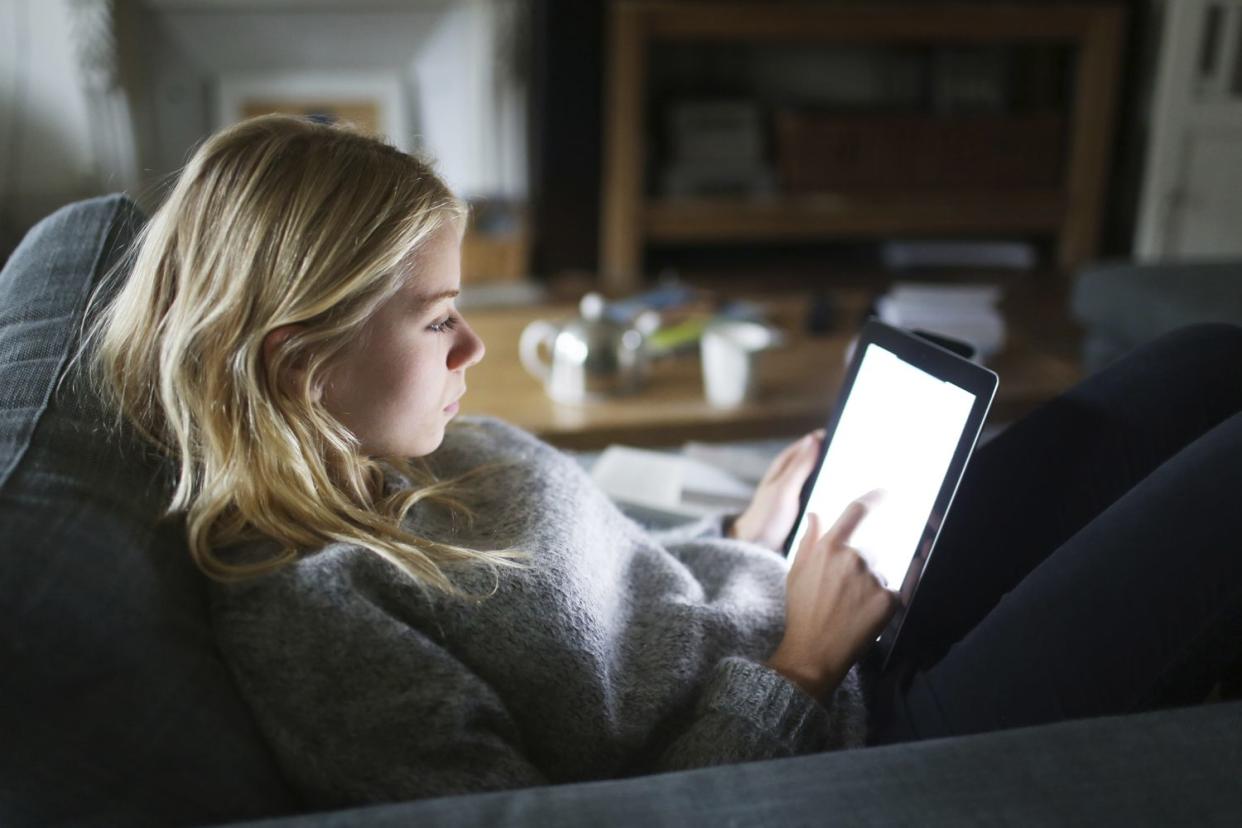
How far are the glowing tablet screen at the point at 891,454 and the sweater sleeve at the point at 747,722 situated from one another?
0.46ft

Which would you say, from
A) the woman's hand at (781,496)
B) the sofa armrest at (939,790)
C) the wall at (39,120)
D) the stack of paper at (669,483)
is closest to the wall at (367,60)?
the wall at (39,120)

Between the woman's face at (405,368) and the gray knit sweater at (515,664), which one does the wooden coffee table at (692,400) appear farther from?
the woman's face at (405,368)

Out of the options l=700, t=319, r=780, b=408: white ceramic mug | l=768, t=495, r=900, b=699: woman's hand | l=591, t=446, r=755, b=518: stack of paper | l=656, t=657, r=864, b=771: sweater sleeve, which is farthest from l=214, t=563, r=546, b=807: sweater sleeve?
l=700, t=319, r=780, b=408: white ceramic mug

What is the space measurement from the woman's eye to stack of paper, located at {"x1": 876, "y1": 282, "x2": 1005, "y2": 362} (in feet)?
3.93

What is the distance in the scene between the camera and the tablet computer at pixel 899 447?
31.8 inches

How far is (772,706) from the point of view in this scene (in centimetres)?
74

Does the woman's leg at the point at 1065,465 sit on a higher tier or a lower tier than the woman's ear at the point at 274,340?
lower

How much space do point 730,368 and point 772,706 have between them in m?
0.93

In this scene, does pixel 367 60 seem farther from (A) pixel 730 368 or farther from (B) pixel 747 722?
(B) pixel 747 722

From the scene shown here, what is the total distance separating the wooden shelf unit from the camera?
12.1ft

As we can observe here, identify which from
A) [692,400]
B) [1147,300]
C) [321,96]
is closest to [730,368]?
[692,400]

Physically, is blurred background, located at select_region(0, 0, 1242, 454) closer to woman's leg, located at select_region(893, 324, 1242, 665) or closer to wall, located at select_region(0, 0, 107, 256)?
wall, located at select_region(0, 0, 107, 256)

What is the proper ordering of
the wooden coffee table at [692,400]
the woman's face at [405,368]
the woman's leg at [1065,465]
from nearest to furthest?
the woman's face at [405,368], the woman's leg at [1065,465], the wooden coffee table at [692,400]

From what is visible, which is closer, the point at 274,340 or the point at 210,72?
the point at 274,340
